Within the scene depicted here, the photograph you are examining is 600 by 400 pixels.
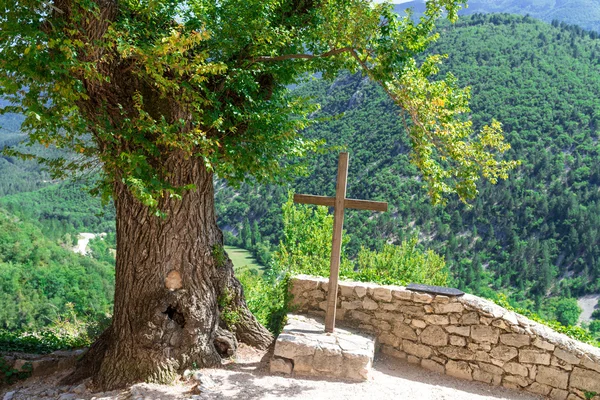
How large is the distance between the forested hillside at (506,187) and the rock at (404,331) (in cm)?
2956

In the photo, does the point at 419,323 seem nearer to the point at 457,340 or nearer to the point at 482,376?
the point at 457,340

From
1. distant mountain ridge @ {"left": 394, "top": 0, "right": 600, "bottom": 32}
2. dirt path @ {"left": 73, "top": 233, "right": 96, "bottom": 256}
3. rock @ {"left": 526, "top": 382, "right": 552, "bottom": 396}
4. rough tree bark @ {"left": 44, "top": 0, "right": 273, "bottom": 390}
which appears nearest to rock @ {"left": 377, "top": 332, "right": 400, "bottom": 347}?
rock @ {"left": 526, "top": 382, "right": 552, "bottom": 396}

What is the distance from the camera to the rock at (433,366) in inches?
235

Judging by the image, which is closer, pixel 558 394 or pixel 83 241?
pixel 558 394

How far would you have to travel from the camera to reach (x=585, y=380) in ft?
17.4

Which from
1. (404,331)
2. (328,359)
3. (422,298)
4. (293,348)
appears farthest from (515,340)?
(293,348)

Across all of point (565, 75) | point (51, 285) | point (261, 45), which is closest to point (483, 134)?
point (261, 45)

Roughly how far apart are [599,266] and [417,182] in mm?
16833

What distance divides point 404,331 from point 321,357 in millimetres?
1364

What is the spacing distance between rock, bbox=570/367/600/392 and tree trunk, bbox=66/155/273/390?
389 centimetres

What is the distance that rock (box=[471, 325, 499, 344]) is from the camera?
5.71m

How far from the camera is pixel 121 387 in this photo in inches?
199

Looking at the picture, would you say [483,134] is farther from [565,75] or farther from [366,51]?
[565,75]

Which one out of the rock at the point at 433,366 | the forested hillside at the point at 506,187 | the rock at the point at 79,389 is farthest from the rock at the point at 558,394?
the forested hillside at the point at 506,187
